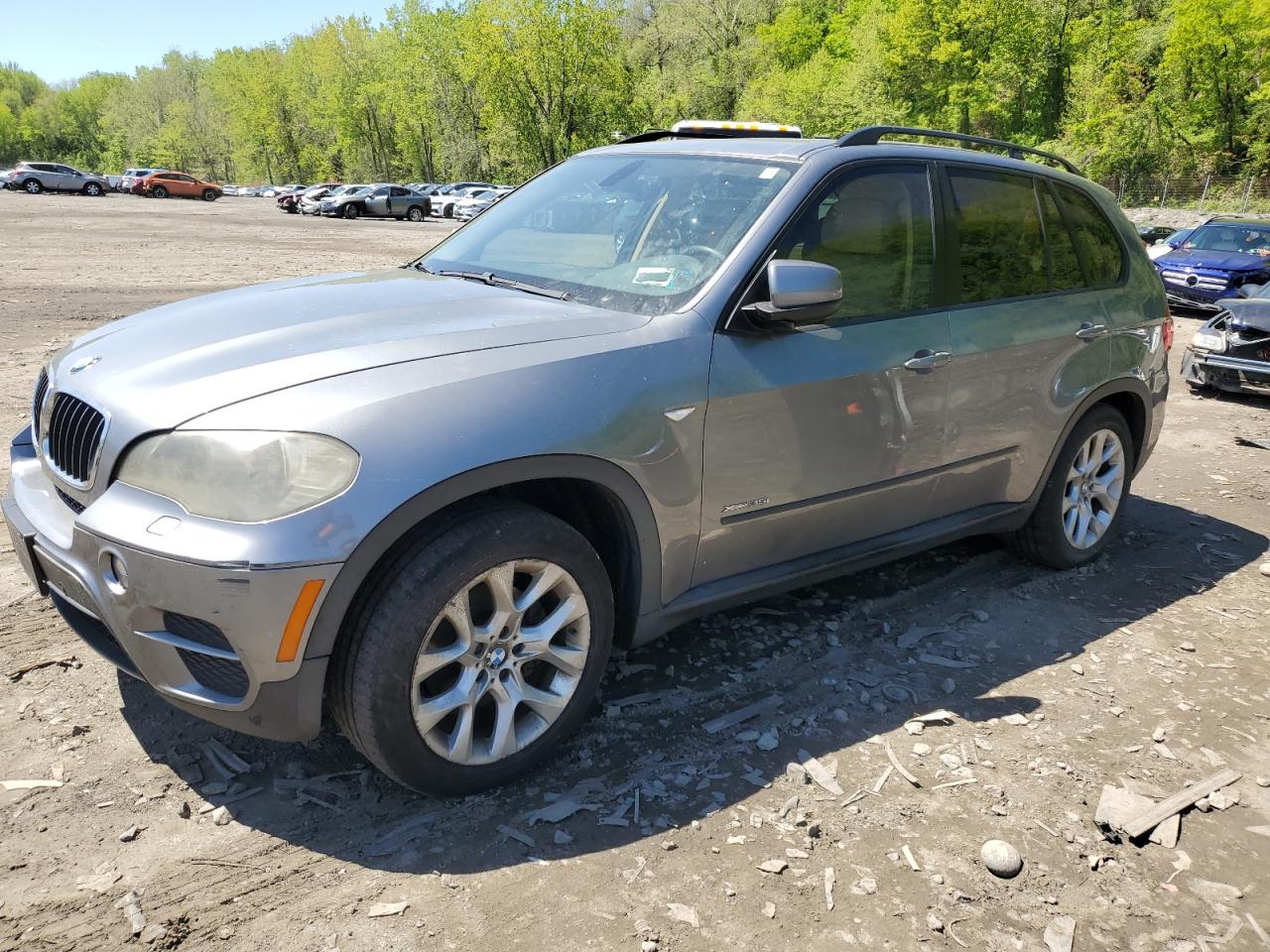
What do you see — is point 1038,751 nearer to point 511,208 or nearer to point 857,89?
point 511,208

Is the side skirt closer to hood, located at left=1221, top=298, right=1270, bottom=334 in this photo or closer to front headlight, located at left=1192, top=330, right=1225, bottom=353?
front headlight, located at left=1192, top=330, right=1225, bottom=353

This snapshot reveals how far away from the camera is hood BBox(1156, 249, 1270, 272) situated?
14.2m

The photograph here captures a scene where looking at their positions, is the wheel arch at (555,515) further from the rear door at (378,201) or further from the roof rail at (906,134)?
the rear door at (378,201)

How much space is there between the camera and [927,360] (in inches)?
141

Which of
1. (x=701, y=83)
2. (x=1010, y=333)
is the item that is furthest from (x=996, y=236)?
(x=701, y=83)

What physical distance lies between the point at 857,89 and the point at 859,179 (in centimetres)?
6236

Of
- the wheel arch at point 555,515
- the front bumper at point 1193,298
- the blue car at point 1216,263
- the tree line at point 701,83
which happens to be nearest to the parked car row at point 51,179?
the tree line at point 701,83

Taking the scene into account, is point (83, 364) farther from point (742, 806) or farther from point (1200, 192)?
point (1200, 192)

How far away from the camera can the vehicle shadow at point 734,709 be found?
8.84ft

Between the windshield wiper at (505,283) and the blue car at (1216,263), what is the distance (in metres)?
13.0

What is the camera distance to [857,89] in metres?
60.0

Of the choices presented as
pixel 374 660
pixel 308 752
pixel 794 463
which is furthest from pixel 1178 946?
pixel 308 752

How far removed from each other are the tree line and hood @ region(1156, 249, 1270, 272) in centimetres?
3689

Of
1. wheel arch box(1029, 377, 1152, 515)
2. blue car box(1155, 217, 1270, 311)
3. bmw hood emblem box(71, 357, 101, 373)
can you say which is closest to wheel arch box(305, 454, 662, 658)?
bmw hood emblem box(71, 357, 101, 373)
